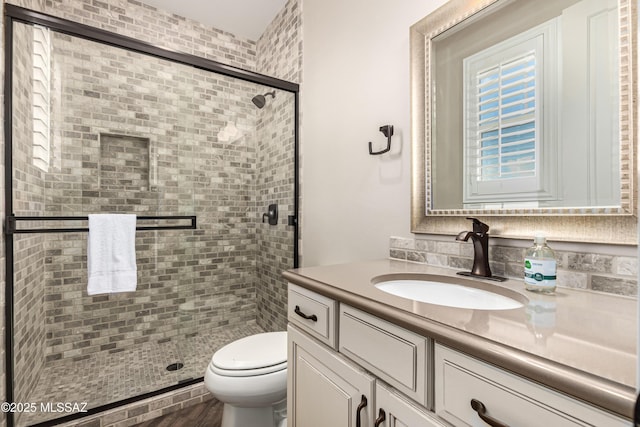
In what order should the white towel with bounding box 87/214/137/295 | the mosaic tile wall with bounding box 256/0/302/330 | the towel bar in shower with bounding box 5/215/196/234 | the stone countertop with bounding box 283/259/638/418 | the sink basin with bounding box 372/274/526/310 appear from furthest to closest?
the mosaic tile wall with bounding box 256/0/302/330
the white towel with bounding box 87/214/137/295
the towel bar in shower with bounding box 5/215/196/234
the sink basin with bounding box 372/274/526/310
the stone countertop with bounding box 283/259/638/418

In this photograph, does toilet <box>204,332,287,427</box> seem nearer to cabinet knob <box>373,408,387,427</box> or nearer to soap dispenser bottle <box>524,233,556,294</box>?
cabinet knob <box>373,408,387,427</box>

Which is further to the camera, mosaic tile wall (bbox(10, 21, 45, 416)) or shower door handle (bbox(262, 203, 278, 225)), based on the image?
shower door handle (bbox(262, 203, 278, 225))

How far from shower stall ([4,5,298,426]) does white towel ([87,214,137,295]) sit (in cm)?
10

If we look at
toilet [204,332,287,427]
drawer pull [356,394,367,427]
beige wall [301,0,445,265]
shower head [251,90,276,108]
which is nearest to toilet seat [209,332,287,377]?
toilet [204,332,287,427]

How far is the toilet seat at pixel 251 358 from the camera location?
1.32 meters

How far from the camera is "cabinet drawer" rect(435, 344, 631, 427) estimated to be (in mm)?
387

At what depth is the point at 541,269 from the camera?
29.4 inches

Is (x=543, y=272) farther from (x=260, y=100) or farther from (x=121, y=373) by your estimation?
(x=121, y=373)

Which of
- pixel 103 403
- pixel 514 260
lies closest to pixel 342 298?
pixel 514 260

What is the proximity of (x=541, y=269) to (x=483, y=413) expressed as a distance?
0.43 metres

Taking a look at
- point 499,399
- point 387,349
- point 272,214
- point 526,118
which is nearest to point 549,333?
point 499,399

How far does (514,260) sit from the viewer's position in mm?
942

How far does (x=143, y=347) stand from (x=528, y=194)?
2.45m

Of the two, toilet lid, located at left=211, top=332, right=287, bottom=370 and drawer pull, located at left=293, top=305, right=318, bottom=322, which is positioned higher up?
drawer pull, located at left=293, top=305, right=318, bottom=322
